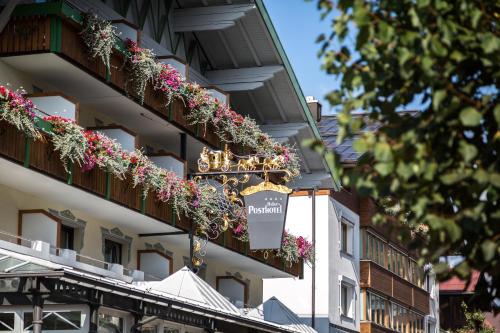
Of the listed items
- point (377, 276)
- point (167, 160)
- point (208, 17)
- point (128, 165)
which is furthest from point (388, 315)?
point (128, 165)

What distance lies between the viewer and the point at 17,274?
17.9 m

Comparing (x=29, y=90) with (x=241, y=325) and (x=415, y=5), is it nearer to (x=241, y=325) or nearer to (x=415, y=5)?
(x=241, y=325)

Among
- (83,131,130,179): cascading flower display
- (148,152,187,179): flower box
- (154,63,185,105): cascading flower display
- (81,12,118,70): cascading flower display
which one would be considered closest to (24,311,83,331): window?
(83,131,130,179): cascading flower display

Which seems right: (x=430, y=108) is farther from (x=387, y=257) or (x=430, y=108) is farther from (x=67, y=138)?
(x=387, y=257)

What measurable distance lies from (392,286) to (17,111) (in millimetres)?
33112

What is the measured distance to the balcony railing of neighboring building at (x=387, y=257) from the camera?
157ft

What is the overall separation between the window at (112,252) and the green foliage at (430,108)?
18215 millimetres

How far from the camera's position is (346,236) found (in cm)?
4609

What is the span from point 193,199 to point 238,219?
286 centimetres

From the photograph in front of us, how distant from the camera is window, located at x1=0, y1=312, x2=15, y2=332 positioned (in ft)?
62.4

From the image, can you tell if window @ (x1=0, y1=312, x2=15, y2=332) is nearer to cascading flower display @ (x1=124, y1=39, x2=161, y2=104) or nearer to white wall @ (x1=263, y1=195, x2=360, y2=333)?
cascading flower display @ (x1=124, y1=39, x2=161, y2=104)

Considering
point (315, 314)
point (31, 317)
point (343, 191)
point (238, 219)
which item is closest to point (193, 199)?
point (238, 219)

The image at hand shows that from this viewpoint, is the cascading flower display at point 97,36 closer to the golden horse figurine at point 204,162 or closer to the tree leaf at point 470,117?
the golden horse figurine at point 204,162

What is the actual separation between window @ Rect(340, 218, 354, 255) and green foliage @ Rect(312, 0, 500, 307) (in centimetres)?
3658
